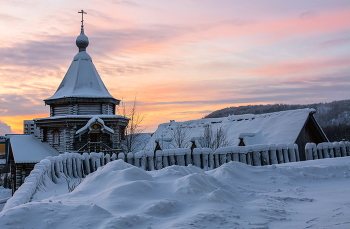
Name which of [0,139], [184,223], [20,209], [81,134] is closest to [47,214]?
[20,209]

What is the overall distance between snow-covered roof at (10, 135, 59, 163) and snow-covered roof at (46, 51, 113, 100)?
4117mm

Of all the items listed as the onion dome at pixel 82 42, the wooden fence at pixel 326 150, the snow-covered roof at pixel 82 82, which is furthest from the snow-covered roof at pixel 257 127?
the onion dome at pixel 82 42

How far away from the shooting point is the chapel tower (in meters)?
30.1

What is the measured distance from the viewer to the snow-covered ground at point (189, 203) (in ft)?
12.4

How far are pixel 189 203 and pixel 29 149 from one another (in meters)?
27.3

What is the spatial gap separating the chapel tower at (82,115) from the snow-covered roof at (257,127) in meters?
6.00

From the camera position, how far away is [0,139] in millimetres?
42031

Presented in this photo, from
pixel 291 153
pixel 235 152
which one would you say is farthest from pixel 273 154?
pixel 235 152

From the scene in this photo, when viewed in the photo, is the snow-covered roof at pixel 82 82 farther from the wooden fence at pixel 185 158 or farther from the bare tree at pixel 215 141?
the wooden fence at pixel 185 158

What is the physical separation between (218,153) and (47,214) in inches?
264

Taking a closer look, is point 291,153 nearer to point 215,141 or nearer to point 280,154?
point 280,154

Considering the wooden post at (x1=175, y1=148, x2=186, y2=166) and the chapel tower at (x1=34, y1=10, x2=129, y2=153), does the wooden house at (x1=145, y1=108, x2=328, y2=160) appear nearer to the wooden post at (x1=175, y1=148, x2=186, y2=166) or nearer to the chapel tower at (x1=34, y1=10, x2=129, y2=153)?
the chapel tower at (x1=34, y1=10, x2=129, y2=153)

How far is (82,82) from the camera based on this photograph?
33031 mm

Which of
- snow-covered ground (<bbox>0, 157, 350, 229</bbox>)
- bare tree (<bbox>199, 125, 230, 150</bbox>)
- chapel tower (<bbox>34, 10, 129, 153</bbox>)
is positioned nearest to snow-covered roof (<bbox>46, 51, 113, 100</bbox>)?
chapel tower (<bbox>34, 10, 129, 153</bbox>)
